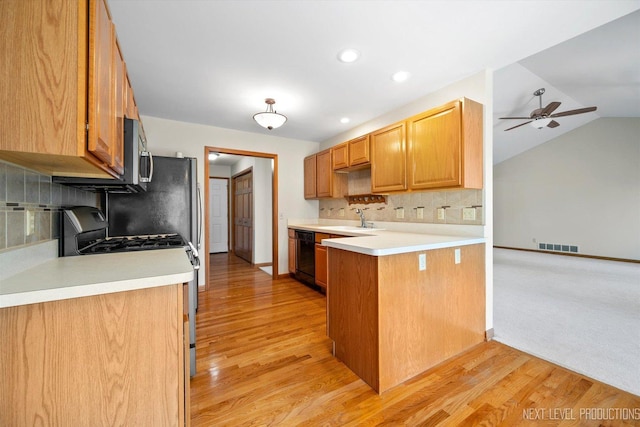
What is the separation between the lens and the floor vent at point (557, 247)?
623 centimetres

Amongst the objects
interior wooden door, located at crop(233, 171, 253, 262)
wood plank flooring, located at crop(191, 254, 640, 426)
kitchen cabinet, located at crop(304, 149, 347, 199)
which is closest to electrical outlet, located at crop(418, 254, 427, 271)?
wood plank flooring, located at crop(191, 254, 640, 426)

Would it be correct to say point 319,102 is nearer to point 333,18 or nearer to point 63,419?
point 333,18

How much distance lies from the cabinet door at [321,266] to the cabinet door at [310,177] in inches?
45.4

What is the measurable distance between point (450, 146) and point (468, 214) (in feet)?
2.17

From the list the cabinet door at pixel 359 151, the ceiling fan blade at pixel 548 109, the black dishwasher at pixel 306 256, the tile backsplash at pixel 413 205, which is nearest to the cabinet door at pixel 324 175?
the tile backsplash at pixel 413 205

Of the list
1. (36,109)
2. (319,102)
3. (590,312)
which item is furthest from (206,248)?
(590,312)

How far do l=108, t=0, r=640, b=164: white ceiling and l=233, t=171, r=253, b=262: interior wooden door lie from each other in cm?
264

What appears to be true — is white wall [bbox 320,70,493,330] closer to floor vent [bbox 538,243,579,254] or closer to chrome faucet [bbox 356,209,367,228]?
Answer: chrome faucet [bbox 356,209,367,228]

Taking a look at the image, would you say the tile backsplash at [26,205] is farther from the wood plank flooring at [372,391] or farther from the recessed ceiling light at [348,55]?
the recessed ceiling light at [348,55]

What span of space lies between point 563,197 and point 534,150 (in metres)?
1.42

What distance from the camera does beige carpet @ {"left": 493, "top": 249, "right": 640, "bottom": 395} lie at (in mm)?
1922

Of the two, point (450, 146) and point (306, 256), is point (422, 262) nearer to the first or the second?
point (450, 146)

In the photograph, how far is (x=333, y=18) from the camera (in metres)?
1.72

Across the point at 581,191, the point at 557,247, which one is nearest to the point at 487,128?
the point at 581,191
